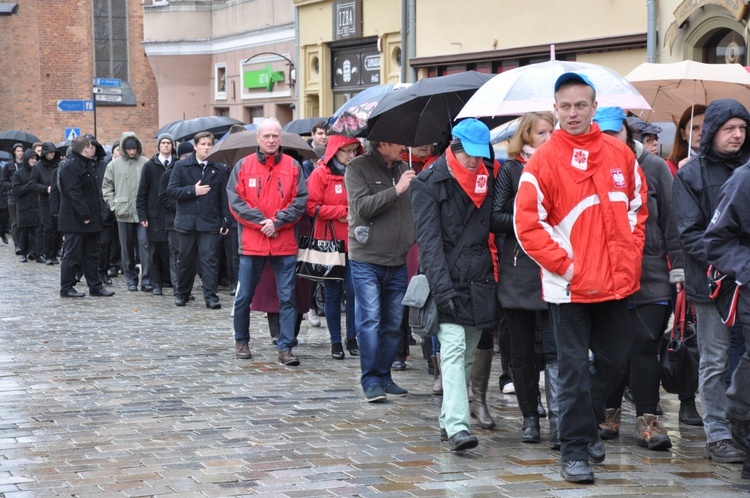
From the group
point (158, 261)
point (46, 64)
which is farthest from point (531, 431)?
point (46, 64)

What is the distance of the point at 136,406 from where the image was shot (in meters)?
8.90

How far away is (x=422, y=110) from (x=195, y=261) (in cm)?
676

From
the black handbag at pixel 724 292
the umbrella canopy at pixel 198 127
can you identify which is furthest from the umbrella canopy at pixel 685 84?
the umbrella canopy at pixel 198 127

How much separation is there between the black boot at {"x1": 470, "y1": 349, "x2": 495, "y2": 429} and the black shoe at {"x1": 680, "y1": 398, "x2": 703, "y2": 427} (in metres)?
1.23

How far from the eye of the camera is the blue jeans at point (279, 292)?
10.9 m

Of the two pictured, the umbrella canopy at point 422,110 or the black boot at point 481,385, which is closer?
the black boot at point 481,385

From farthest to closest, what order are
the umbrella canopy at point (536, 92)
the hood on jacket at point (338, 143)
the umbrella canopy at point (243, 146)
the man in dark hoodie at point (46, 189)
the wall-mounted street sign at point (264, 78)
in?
1. the wall-mounted street sign at point (264, 78)
2. the man in dark hoodie at point (46, 189)
3. the umbrella canopy at point (243, 146)
4. the hood on jacket at point (338, 143)
5. the umbrella canopy at point (536, 92)

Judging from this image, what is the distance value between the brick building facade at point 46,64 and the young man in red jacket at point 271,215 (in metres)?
42.9

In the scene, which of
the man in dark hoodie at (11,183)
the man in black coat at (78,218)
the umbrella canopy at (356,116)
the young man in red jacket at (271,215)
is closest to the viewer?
the umbrella canopy at (356,116)

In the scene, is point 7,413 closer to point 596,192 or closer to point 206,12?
point 596,192

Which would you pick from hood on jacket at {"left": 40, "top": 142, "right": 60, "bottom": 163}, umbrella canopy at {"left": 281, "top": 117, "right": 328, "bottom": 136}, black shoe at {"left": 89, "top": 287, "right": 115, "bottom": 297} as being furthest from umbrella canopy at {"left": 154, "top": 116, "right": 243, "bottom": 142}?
black shoe at {"left": 89, "top": 287, "right": 115, "bottom": 297}

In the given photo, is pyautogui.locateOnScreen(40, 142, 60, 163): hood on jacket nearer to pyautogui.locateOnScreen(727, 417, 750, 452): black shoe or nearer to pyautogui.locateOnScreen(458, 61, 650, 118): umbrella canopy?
pyautogui.locateOnScreen(458, 61, 650, 118): umbrella canopy

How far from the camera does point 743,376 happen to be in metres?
6.69

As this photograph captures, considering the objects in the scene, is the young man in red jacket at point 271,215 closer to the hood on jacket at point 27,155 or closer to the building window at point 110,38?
the hood on jacket at point 27,155
